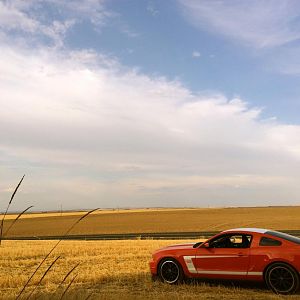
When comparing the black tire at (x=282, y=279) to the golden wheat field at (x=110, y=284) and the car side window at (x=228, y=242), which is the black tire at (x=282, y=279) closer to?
the golden wheat field at (x=110, y=284)

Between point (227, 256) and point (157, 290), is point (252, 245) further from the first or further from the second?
point (157, 290)

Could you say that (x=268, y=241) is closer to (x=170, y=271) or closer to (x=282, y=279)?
(x=282, y=279)

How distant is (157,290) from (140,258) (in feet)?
20.0

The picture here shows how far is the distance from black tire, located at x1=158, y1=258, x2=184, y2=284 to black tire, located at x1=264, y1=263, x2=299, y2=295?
6.99ft

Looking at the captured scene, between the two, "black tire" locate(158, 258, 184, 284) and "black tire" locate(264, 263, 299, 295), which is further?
"black tire" locate(158, 258, 184, 284)

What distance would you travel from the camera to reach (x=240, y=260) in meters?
9.88

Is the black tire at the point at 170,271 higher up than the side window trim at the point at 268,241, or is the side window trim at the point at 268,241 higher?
the side window trim at the point at 268,241

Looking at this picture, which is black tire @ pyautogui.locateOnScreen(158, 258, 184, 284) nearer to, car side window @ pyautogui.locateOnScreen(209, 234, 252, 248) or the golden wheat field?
the golden wheat field

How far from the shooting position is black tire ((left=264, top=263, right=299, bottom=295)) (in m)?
9.23

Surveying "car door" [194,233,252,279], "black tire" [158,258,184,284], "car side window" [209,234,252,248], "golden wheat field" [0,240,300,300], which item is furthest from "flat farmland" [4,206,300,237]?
"car side window" [209,234,252,248]

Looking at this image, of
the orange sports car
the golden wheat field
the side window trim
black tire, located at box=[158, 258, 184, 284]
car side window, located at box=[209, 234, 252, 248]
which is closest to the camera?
the golden wheat field

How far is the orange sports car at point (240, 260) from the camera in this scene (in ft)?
30.7

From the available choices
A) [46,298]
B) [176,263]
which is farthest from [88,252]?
[46,298]

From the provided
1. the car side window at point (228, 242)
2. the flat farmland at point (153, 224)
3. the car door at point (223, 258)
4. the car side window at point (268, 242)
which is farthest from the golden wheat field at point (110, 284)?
the flat farmland at point (153, 224)
